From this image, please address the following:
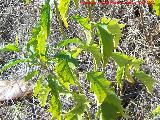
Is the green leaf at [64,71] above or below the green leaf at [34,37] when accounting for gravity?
below

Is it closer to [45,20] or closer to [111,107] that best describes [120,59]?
[111,107]

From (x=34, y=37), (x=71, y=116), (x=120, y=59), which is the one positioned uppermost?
(x=34, y=37)

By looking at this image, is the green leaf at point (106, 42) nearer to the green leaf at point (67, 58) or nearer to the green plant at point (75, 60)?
the green plant at point (75, 60)

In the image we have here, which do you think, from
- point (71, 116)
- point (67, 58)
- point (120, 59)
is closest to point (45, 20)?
point (67, 58)

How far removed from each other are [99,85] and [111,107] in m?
0.17

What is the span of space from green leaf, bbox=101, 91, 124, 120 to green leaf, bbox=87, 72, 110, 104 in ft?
0.32

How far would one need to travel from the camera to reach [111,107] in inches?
66.4

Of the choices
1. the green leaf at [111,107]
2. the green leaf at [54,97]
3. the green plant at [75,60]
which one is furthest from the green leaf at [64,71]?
the green leaf at [111,107]

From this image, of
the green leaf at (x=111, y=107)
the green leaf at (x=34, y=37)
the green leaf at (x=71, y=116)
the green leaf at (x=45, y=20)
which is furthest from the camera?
the green leaf at (x=71, y=116)

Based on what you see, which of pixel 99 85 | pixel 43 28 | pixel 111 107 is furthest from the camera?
pixel 111 107

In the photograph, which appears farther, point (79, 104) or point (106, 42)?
point (79, 104)

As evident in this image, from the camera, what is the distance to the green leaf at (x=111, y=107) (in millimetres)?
1657

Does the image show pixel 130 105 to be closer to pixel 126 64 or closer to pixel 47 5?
pixel 126 64

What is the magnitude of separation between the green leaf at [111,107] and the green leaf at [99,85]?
97 mm
